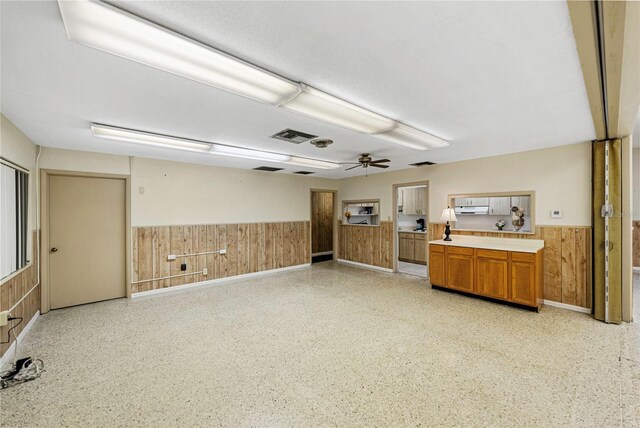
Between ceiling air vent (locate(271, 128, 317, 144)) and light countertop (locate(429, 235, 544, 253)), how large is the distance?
119 inches

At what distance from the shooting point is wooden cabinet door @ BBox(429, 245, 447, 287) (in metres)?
4.62

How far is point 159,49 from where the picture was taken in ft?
4.73

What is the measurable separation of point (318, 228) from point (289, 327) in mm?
5268

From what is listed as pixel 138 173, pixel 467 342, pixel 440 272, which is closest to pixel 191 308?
pixel 138 173

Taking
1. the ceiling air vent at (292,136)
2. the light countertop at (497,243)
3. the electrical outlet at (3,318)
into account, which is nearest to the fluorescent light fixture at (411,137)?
the ceiling air vent at (292,136)

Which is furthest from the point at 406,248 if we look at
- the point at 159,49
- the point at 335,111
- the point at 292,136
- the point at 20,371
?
the point at 20,371

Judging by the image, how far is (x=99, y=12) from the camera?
121 centimetres

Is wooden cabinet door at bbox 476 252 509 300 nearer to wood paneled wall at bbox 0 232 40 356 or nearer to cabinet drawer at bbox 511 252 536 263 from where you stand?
cabinet drawer at bbox 511 252 536 263

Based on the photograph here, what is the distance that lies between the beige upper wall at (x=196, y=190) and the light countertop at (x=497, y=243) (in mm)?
3548

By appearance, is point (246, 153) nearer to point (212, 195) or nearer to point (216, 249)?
point (212, 195)

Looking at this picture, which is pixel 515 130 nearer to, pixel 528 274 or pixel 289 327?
pixel 528 274

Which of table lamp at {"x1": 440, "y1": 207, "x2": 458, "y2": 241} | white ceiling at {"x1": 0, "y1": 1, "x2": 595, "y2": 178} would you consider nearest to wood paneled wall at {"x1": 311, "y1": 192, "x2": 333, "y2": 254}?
table lamp at {"x1": 440, "y1": 207, "x2": 458, "y2": 241}

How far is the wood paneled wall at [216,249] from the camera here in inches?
180

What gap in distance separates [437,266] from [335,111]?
3555 mm
